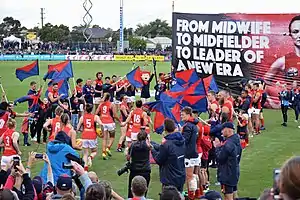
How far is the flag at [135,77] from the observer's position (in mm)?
20906

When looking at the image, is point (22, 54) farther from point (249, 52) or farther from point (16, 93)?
point (249, 52)

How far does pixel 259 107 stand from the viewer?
1938 centimetres

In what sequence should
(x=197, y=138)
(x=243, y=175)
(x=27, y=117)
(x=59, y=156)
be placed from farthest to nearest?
1. (x=27, y=117)
2. (x=243, y=175)
3. (x=197, y=138)
4. (x=59, y=156)

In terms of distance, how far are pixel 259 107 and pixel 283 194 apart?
1666 cm

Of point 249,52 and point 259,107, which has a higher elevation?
point 249,52

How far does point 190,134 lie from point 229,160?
115 cm

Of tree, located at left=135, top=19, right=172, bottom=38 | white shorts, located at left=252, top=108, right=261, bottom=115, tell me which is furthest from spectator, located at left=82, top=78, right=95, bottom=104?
tree, located at left=135, top=19, right=172, bottom=38

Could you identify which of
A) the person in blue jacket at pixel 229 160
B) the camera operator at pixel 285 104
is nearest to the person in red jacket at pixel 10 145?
the person in blue jacket at pixel 229 160

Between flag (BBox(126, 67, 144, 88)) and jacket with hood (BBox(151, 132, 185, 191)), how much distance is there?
37.5 ft

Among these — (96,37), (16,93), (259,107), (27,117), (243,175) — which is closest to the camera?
(243,175)

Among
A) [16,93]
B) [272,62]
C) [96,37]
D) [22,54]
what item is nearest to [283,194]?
[272,62]

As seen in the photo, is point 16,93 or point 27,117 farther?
point 16,93

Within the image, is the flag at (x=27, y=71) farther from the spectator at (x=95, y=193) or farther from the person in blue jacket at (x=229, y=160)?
the spectator at (x=95, y=193)

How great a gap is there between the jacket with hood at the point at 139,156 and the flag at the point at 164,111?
2.34 m
